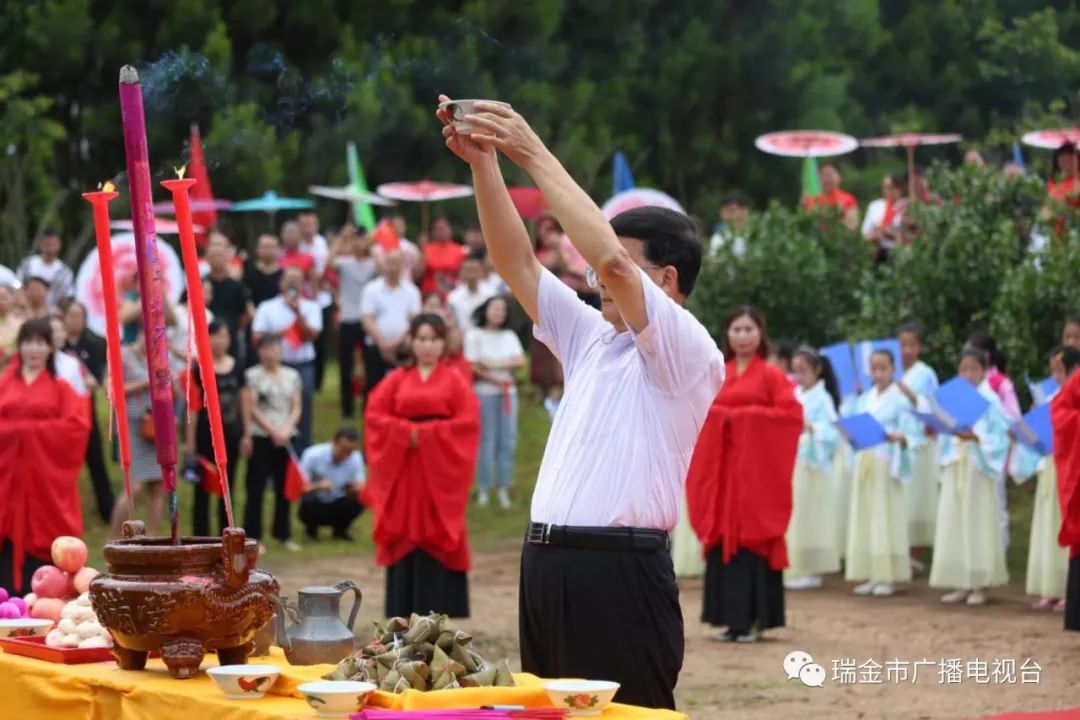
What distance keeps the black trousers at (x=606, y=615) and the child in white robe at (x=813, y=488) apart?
7.64m

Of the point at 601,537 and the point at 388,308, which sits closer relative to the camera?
the point at 601,537

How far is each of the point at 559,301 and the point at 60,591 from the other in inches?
84.2

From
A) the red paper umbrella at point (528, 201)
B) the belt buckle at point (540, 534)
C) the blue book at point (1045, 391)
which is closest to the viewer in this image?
the belt buckle at point (540, 534)

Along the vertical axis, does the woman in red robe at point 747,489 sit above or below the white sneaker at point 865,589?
above

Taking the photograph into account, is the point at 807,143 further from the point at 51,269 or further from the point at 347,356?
the point at 51,269

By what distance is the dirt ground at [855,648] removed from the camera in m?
7.79

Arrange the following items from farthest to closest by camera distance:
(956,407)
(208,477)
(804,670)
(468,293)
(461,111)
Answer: (468,293)
(208,477)
(956,407)
(804,670)
(461,111)

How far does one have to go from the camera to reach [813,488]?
11.7 metres

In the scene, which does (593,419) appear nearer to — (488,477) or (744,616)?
(744,616)

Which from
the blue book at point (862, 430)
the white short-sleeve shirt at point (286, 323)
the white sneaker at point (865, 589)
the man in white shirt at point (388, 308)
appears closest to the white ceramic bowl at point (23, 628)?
the blue book at point (862, 430)

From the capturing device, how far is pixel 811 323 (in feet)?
46.9

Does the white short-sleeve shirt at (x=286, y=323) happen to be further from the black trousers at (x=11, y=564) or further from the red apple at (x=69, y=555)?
the red apple at (x=69, y=555)

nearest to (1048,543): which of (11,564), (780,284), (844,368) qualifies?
(844,368)

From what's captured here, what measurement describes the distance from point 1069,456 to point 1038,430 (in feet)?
4.26
